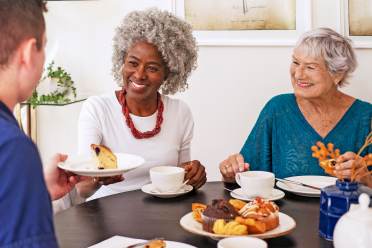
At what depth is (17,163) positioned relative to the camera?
836 mm

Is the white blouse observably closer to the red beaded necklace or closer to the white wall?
the red beaded necklace

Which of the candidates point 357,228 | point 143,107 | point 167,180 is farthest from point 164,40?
point 357,228

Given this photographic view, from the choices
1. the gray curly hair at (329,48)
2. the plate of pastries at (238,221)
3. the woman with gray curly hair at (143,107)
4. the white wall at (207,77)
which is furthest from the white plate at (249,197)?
the white wall at (207,77)

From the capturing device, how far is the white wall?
Result: 9.57 ft

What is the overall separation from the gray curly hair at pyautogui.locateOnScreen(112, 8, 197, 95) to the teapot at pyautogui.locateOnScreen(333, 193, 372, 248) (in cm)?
127

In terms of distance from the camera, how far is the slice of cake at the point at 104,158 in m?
1.68

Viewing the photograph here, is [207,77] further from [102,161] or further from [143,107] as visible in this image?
[102,161]

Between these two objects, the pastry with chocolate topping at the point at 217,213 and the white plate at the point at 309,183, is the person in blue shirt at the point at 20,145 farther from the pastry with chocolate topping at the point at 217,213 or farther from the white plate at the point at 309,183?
the white plate at the point at 309,183

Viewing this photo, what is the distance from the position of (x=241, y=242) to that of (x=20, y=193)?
2.08 feet

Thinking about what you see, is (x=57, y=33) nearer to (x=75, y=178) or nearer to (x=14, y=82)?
(x=75, y=178)

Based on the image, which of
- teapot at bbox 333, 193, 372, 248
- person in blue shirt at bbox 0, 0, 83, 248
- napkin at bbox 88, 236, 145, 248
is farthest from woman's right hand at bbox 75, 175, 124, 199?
person in blue shirt at bbox 0, 0, 83, 248

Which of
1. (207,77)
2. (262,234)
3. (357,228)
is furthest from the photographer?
(207,77)

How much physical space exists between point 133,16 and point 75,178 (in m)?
1.06

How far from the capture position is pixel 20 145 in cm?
84
